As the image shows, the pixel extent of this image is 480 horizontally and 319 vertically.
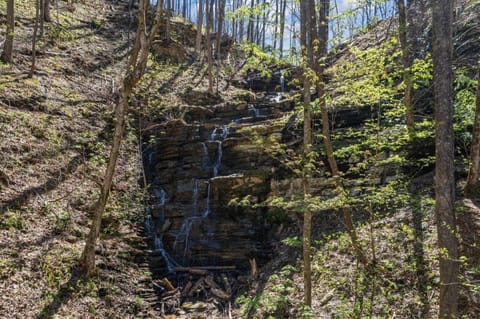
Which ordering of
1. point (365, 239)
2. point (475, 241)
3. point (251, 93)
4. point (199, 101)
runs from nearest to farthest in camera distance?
point (475, 241) < point (365, 239) < point (199, 101) < point (251, 93)

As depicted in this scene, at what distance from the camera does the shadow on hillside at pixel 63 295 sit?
6.01 m

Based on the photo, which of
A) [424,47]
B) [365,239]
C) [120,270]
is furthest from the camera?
[424,47]

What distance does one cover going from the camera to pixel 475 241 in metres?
6.04

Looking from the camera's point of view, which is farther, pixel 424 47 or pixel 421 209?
pixel 424 47

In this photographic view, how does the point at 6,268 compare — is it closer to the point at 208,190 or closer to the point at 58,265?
A: the point at 58,265

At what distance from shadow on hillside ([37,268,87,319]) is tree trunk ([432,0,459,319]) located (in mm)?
6586

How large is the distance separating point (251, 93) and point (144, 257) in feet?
38.7

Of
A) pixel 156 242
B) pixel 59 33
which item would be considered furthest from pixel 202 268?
pixel 59 33

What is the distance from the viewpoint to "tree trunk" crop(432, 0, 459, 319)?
511 centimetres

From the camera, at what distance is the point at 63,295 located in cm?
657

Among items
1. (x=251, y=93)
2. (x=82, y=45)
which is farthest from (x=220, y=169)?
(x=82, y=45)

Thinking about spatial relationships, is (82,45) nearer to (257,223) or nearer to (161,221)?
(161,221)

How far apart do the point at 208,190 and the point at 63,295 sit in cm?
557

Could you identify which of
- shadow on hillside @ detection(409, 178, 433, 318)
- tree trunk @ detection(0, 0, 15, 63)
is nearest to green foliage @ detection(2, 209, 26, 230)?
shadow on hillside @ detection(409, 178, 433, 318)
